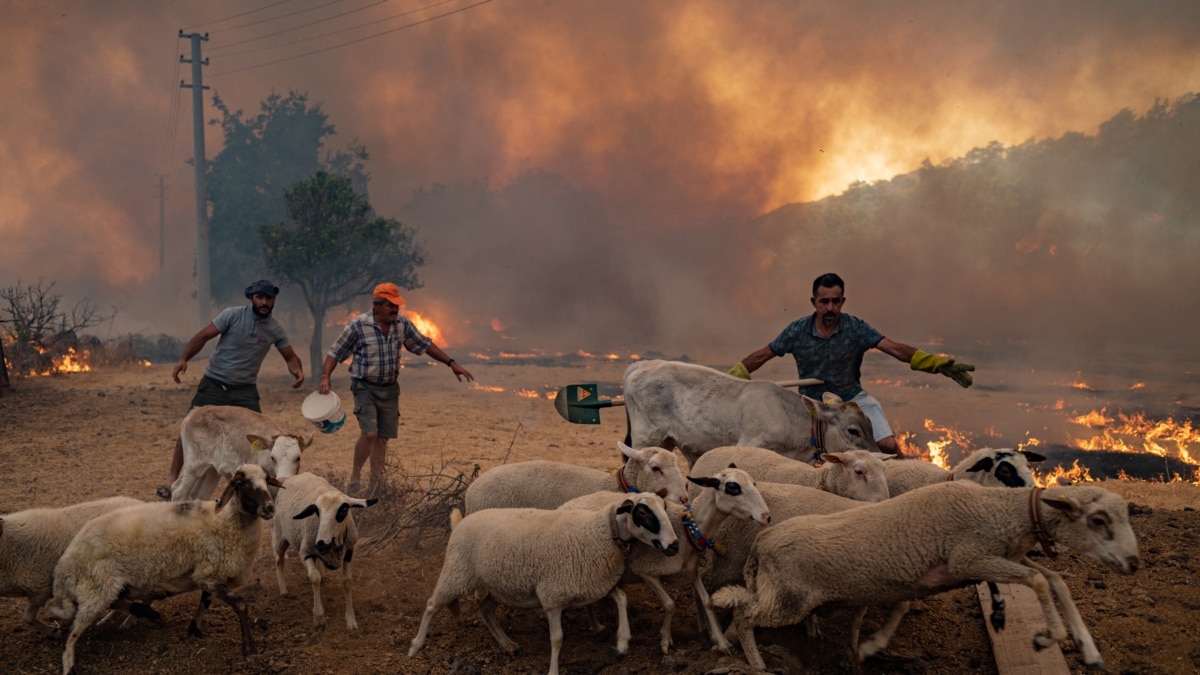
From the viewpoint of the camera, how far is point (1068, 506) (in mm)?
3918

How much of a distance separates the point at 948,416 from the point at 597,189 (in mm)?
32158

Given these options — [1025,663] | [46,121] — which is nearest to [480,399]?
[1025,663]

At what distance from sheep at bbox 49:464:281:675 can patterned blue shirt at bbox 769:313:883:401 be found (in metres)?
4.94

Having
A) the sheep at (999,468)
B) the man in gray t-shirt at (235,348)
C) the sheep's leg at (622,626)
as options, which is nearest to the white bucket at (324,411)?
the man in gray t-shirt at (235,348)

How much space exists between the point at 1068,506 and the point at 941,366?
3245 millimetres

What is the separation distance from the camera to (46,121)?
179 ft

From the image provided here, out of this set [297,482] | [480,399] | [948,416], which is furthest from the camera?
[480,399]

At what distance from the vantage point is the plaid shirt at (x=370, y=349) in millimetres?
8641

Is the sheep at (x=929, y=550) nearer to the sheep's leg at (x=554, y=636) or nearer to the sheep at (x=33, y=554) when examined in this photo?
the sheep's leg at (x=554, y=636)

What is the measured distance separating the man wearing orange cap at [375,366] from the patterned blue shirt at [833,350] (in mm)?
3704

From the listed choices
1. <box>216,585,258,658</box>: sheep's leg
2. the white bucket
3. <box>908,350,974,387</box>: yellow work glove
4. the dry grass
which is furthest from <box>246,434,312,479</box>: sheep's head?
the dry grass

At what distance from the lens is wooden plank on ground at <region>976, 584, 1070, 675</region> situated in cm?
441

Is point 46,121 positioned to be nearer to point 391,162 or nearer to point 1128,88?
point 391,162

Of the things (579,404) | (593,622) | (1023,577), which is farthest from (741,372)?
(1023,577)
